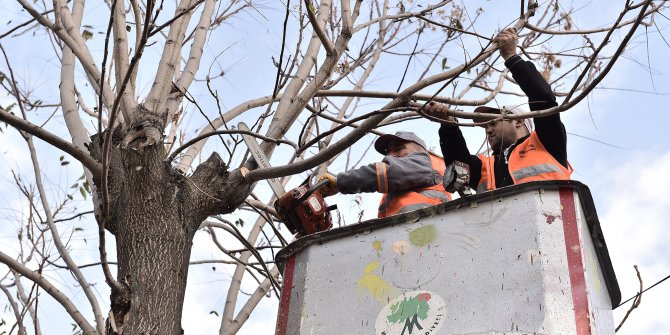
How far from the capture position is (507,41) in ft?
11.5

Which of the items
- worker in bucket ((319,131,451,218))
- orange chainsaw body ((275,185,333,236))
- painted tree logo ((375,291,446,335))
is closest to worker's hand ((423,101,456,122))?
worker in bucket ((319,131,451,218))

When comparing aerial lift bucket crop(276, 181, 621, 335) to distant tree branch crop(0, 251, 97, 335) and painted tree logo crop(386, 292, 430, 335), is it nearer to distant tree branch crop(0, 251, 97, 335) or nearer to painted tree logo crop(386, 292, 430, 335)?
painted tree logo crop(386, 292, 430, 335)

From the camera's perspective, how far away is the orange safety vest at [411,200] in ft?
12.6

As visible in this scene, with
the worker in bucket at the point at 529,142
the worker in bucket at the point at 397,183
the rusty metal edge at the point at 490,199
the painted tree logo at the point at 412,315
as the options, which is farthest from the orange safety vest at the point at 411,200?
the painted tree logo at the point at 412,315

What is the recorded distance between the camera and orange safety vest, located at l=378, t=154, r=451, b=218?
3.83m

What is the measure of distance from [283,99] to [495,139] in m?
1.03

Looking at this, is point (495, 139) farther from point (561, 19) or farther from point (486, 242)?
point (561, 19)

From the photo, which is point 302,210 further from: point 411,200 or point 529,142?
point 529,142

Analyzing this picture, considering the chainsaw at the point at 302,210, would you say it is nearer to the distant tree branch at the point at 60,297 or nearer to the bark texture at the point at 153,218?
the bark texture at the point at 153,218

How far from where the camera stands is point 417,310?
292 cm

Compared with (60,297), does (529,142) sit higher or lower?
higher

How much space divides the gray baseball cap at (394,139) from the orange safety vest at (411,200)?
335 mm

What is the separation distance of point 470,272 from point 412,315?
9.7 inches

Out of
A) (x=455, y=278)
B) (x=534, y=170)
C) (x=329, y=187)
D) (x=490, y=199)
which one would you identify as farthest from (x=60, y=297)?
(x=534, y=170)
